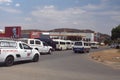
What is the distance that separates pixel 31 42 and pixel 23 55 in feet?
45.9

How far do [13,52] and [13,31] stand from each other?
144ft

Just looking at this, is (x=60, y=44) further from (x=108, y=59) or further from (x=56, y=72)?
(x=56, y=72)

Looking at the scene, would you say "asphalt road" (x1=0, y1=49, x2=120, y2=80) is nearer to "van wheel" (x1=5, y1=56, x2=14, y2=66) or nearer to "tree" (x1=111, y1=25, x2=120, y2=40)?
"van wheel" (x1=5, y1=56, x2=14, y2=66)

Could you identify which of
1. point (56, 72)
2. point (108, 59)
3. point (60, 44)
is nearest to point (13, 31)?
point (60, 44)

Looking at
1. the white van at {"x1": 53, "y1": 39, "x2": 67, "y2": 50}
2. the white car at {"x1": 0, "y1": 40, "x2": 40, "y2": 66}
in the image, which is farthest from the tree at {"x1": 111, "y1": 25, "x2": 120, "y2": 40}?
the white car at {"x1": 0, "y1": 40, "x2": 40, "y2": 66}

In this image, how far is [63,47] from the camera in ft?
180

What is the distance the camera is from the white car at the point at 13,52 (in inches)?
718

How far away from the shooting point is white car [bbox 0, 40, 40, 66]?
18247mm

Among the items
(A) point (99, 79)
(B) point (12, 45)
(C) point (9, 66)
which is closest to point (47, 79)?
(A) point (99, 79)

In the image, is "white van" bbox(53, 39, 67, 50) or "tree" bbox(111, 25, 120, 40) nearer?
"white van" bbox(53, 39, 67, 50)

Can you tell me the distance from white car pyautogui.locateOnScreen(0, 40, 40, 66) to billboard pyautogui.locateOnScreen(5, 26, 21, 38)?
40.1 meters

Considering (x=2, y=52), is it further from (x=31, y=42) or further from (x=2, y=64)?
(x=31, y=42)

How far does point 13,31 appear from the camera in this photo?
6228 cm

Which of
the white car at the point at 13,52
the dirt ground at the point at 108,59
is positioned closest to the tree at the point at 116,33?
the dirt ground at the point at 108,59
